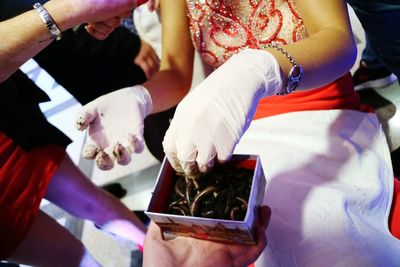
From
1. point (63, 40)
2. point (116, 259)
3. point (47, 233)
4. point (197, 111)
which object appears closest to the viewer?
point (197, 111)

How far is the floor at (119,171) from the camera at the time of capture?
152 centimetres

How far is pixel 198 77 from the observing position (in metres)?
1.34

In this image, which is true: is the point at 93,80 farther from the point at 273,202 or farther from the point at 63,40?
the point at 273,202

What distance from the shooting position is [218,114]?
0.67 m

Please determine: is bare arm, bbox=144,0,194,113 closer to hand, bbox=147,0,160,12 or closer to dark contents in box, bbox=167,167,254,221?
hand, bbox=147,0,160,12

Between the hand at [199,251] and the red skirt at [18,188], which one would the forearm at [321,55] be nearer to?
the hand at [199,251]

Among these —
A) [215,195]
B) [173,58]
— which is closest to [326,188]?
[215,195]

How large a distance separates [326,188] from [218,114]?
36cm

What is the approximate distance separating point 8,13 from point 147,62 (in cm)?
52

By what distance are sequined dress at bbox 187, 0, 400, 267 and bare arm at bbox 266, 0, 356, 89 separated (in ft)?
0.24

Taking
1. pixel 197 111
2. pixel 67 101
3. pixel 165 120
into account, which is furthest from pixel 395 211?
pixel 67 101

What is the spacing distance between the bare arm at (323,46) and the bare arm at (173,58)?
14.4 inches

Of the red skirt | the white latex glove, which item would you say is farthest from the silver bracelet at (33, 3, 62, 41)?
the red skirt

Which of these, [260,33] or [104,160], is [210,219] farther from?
[260,33]
